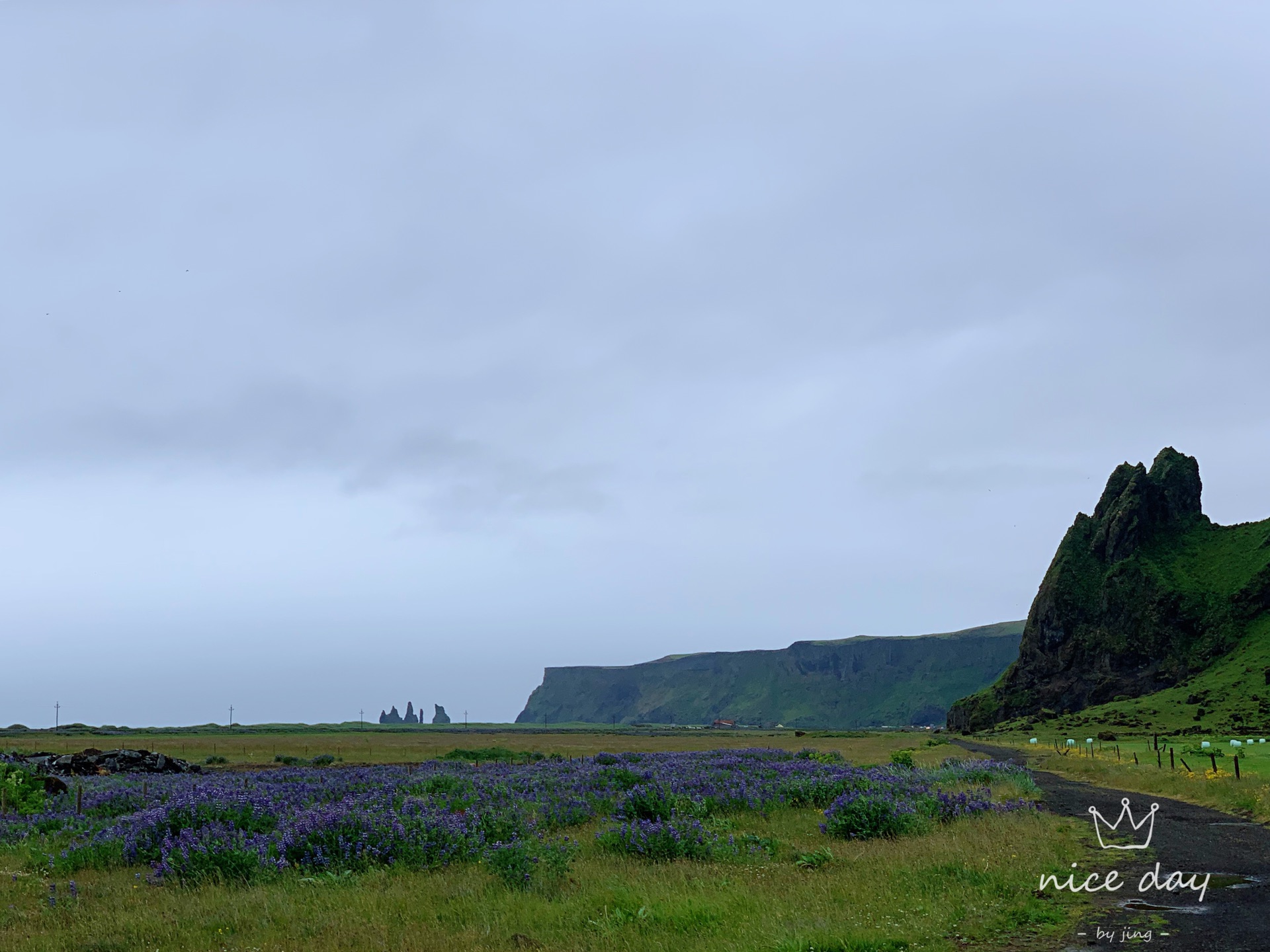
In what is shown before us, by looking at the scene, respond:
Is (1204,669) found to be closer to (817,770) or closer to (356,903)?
(817,770)

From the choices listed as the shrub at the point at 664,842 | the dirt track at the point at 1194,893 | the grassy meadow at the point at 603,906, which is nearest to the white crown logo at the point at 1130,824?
the dirt track at the point at 1194,893

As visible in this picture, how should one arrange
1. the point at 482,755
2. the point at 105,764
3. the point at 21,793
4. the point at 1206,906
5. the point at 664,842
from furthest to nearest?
the point at 482,755
the point at 105,764
the point at 21,793
the point at 664,842
the point at 1206,906

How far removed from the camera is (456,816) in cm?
1706

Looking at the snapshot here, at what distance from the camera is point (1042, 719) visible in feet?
501

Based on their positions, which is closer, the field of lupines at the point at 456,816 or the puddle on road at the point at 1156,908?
the puddle on road at the point at 1156,908

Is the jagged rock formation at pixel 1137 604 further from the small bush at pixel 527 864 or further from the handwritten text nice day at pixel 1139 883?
the small bush at pixel 527 864

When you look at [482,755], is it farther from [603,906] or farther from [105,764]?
[603,906]

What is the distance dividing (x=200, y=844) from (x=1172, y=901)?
47.8 ft

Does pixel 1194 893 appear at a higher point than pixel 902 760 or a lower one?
higher

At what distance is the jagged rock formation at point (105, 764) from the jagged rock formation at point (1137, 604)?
150m

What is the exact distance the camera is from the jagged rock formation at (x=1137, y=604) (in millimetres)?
154500

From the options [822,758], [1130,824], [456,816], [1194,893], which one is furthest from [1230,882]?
[822,758]

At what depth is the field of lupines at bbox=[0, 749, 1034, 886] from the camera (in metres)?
14.0

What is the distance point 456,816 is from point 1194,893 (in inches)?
491
